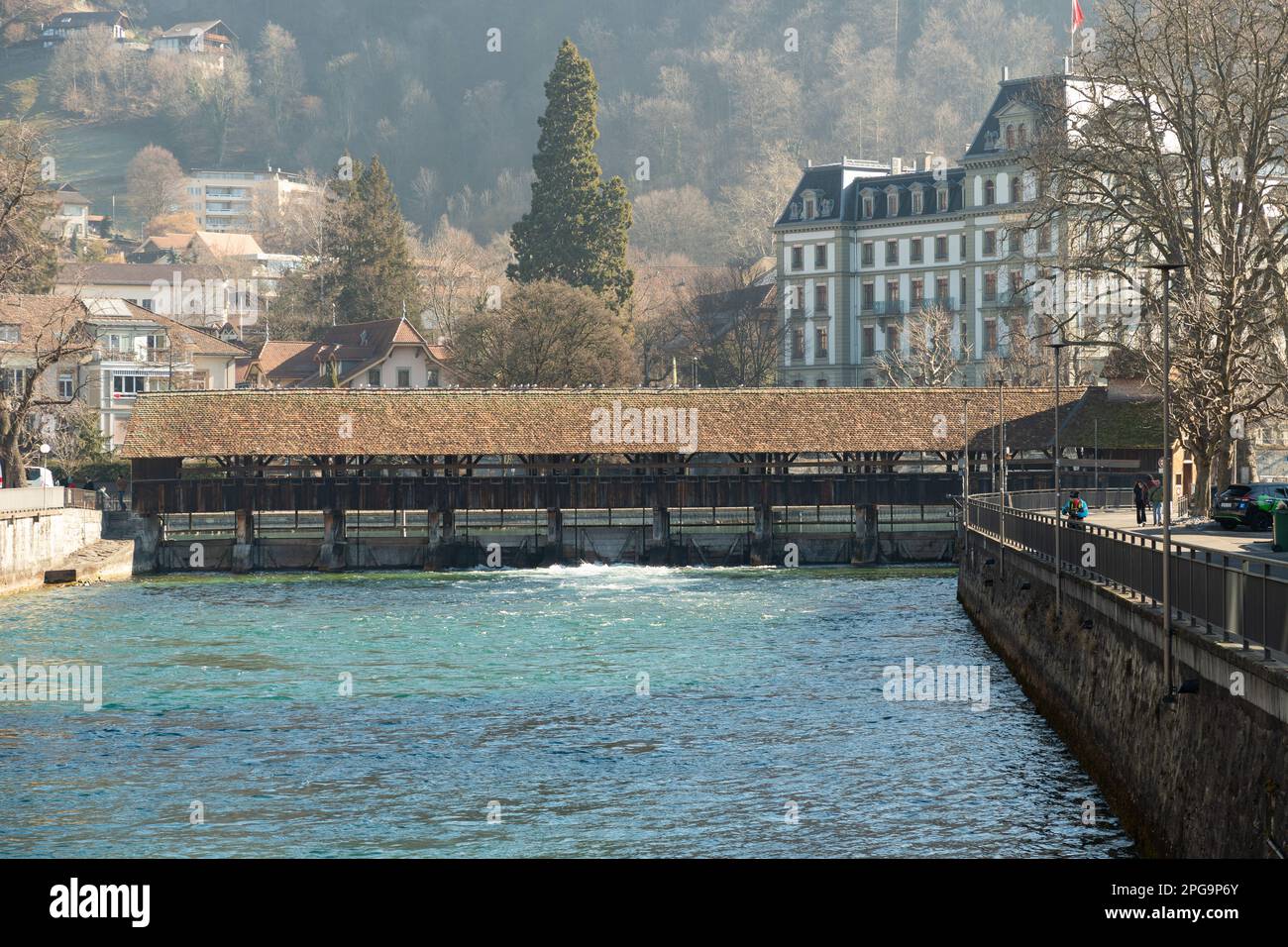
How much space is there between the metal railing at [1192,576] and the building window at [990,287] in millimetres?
64184

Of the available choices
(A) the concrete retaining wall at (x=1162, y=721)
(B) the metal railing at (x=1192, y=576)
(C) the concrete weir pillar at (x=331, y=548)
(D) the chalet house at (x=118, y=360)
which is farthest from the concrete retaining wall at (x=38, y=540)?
(A) the concrete retaining wall at (x=1162, y=721)

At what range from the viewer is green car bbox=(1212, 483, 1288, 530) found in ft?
135

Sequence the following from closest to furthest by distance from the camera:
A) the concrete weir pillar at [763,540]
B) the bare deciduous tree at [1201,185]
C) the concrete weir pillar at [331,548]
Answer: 1. the bare deciduous tree at [1201,185]
2. the concrete weir pillar at [331,548]
3. the concrete weir pillar at [763,540]

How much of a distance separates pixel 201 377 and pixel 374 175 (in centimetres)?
2142

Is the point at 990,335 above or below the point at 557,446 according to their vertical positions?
above

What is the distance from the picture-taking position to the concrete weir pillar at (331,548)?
61.2m

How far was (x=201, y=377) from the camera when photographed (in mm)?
99188

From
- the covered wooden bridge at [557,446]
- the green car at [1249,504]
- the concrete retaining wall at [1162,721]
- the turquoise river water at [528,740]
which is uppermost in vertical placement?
the covered wooden bridge at [557,446]

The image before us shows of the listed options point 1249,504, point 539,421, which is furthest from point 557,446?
point 1249,504

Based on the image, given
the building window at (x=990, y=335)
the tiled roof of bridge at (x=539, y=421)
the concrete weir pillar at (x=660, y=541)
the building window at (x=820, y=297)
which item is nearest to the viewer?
the concrete weir pillar at (x=660, y=541)

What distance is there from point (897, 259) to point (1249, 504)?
6285 cm

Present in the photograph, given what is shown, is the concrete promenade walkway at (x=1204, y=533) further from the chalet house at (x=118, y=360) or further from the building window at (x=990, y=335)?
the chalet house at (x=118, y=360)

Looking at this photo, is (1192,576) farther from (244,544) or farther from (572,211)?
(572,211)

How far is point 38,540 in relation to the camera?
2152 inches
